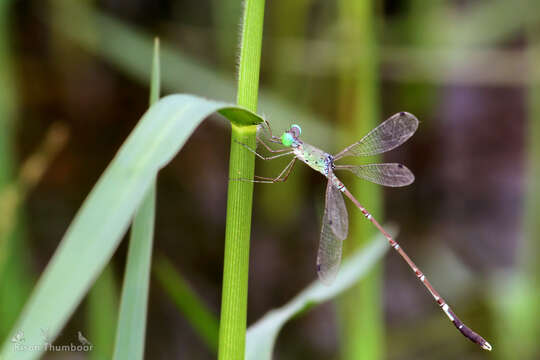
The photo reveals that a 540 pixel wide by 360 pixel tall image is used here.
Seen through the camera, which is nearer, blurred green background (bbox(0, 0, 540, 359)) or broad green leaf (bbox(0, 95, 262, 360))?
broad green leaf (bbox(0, 95, 262, 360))

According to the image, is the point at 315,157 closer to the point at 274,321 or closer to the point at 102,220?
the point at 274,321

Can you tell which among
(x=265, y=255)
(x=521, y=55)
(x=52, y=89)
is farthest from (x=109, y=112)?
(x=521, y=55)

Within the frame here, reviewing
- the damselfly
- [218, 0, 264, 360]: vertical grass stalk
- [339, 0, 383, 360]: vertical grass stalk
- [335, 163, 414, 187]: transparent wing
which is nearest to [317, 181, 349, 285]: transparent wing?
the damselfly

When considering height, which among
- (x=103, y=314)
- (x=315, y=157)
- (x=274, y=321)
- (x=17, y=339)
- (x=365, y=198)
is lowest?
(x=103, y=314)

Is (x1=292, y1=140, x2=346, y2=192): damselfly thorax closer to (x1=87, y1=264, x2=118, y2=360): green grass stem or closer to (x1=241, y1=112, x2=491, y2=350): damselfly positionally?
(x1=241, y1=112, x2=491, y2=350): damselfly

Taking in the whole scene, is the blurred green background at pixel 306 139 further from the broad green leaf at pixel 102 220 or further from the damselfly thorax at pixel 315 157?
the broad green leaf at pixel 102 220

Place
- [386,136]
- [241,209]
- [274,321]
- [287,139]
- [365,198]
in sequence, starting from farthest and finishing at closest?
[365,198], [386,136], [287,139], [274,321], [241,209]

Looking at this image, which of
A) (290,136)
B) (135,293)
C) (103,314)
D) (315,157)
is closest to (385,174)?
(315,157)
